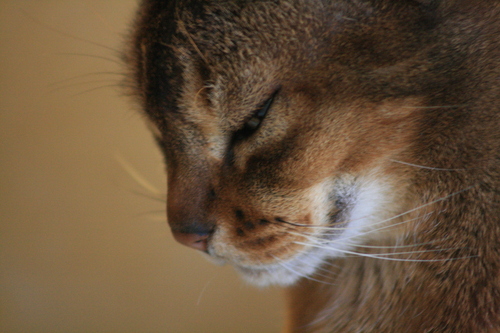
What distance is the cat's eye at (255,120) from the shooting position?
25.1 inches

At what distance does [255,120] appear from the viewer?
0.65m

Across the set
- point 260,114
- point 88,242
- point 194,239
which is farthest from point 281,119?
point 88,242

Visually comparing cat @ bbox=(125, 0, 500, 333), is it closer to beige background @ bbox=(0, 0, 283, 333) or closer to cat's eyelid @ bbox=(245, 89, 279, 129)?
cat's eyelid @ bbox=(245, 89, 279, 129)

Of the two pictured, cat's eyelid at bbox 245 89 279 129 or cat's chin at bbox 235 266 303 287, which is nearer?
cat's eyelid at bbox 245 89 279 129

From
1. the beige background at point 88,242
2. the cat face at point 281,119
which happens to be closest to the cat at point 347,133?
the cat face at point 281,119

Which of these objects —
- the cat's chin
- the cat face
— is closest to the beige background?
the cat's chin

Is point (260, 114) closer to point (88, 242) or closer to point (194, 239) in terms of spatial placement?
point (194, 239)

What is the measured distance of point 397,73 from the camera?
24.0 inches

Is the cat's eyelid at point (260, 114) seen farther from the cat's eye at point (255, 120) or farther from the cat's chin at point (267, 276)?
the cat's chin at point (267, 276)

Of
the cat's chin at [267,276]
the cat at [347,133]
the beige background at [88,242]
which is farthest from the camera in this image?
the beige background at [88,242]

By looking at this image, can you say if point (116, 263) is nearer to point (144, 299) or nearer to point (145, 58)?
point (144, 299)

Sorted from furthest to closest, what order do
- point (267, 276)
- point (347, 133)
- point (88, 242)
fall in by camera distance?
point (88, 242), point (267, 276), point (347, 133)

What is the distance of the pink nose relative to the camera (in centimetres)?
70

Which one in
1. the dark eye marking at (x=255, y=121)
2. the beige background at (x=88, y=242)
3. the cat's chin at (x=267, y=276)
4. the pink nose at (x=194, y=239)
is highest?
the dark eye marking at (x=255, y=121)
